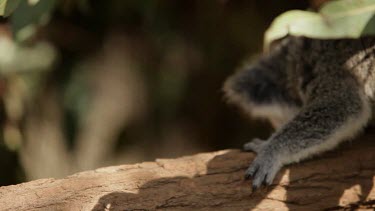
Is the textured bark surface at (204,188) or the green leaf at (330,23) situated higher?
the green leaf at (330,23)

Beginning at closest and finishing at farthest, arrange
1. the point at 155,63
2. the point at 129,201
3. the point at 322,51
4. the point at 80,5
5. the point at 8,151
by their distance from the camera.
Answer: the point at 129,201, the point at 322,51, the point at 80,5, the point at 8,151, the point at 155,63

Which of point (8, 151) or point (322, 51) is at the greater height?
point (8, 151)

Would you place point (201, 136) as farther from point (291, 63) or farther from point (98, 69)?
point (291, 63)

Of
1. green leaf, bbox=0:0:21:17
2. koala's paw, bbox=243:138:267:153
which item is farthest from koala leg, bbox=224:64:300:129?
green leaf, bbox=0:0:21:17

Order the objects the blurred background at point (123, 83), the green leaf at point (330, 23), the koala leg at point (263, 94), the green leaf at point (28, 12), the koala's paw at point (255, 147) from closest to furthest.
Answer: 1. the green leaf at point (330, 23)
2. the green leaf at point (28, 12)
3. the koala's paw at point (255, 147)
4. the koala leg at point (263, 94)
5. the blurred background at point (123, 83)

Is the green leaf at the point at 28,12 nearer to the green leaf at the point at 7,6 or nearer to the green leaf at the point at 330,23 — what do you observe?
the green leaf at the point at 7,6

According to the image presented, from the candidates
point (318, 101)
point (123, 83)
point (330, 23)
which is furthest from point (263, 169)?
point (123, 83)

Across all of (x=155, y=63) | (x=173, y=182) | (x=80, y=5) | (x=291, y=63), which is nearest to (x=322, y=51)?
(x=291, y=63)

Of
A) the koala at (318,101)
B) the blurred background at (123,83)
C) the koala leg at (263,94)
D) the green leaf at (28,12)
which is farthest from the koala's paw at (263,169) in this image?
the blurred background at (123,83)
